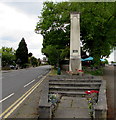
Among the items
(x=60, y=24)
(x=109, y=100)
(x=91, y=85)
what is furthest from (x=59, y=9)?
(x=109, y=100)

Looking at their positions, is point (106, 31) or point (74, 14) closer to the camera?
point (74, 14)

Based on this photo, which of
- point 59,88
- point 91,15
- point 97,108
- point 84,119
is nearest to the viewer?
→ point 97,108

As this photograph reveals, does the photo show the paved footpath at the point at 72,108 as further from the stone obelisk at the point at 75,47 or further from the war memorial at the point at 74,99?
the stone obelisk at the point at 75,47

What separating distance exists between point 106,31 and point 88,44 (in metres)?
4.47

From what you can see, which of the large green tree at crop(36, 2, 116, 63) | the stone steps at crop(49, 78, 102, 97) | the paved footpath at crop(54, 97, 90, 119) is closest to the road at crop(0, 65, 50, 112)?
the stone steps at crop(49, 78, 102, 97)

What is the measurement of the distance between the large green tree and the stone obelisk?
6.72ft

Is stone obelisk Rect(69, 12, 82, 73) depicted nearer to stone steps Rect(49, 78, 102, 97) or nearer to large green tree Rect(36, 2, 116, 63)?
large green tree Rect(36, 2, 116, 63)

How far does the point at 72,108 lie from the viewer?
783 centimetres

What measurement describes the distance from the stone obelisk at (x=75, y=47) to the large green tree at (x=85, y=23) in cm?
205

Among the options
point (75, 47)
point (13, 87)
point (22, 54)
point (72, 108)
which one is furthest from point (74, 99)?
point (22, 54)

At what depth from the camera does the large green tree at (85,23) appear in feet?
64.1

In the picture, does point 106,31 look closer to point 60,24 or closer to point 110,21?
point 110,21

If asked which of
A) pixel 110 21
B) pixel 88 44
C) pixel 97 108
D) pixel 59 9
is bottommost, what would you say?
pixel 97 108

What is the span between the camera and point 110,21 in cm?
2053
